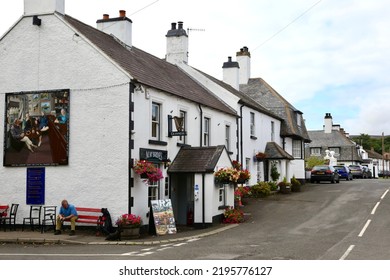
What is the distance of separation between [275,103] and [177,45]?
1231cm

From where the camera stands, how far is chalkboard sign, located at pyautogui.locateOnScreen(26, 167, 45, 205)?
19516 millimetres

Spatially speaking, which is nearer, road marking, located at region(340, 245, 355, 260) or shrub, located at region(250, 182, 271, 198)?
road marking, located at region(340, 245, 355, 260)

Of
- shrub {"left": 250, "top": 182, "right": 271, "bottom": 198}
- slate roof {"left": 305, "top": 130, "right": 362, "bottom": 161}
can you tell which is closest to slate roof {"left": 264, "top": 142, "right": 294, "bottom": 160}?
shrub {"left": 250, "top": 182, "right": 271, "bottom": 198}

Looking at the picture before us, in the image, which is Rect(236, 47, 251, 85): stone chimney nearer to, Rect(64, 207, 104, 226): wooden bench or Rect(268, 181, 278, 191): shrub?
Rect(268, 181, 278, 191): shrub

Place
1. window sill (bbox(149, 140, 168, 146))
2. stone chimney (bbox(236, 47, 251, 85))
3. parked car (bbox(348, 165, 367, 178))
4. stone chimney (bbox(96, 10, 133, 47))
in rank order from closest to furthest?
window sill (bbox(149, 140, 168, 146))
stone chimney (bbox(96, 10, 133, 47))
stone chimney (bbox(236, 47, 251, 85))
parked car (bbox(348, 165, 367, 178))

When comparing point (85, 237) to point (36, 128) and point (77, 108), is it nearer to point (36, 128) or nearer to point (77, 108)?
point (77, 108)

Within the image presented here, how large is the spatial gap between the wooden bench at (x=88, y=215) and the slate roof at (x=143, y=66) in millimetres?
5214

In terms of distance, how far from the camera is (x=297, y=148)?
138 feet

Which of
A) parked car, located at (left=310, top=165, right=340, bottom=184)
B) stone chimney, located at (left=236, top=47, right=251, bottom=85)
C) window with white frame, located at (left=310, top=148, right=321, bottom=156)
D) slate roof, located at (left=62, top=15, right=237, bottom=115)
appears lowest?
parked car, located at (left=310, top=165, right=340, bottom=184)

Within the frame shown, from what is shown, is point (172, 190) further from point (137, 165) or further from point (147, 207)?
point (137, 165)

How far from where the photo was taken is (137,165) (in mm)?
18281

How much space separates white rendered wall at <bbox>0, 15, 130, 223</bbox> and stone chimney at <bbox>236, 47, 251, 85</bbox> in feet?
75.2

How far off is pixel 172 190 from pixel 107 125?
4.89 m

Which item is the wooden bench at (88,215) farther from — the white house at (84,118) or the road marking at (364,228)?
the road marking at (364,228)
